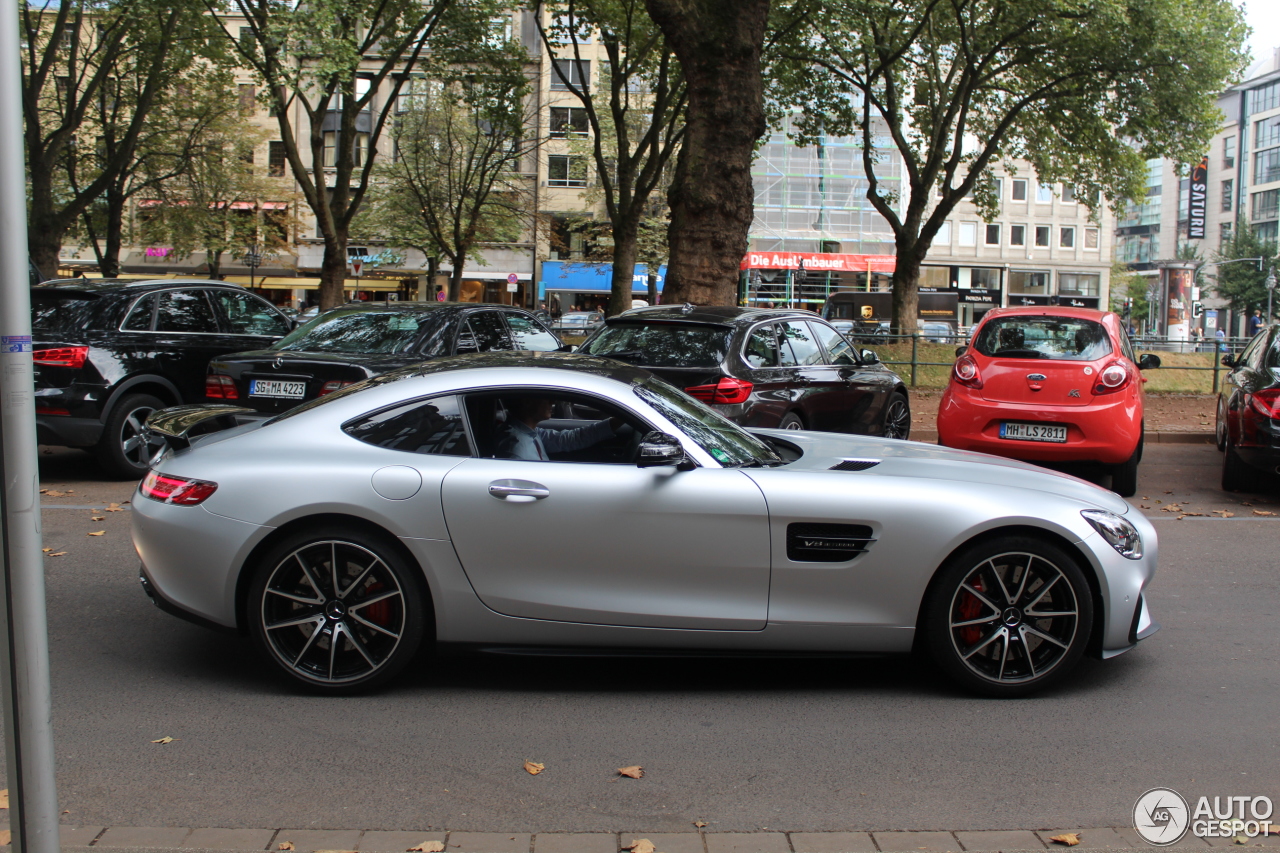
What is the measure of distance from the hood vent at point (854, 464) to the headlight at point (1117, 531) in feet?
2.85

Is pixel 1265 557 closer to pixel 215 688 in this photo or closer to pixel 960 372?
pixel 960 372

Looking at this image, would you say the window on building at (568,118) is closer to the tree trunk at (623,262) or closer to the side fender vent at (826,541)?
the tree trunk at (623,262)

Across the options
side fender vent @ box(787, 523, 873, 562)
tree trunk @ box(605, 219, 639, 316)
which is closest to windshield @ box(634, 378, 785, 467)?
side fender vent @ box(787, 523, 873, 562)

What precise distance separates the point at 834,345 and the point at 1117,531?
632 cm

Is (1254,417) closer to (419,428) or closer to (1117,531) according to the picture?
(1117,531)

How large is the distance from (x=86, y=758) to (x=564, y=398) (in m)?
2.21

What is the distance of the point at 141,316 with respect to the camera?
990 cm

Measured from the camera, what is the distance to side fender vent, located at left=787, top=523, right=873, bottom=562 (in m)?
4.39

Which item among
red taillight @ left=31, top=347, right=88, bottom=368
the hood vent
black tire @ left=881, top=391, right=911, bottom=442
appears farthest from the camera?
black tire @ left=881, top=391, right=911, bottom=442

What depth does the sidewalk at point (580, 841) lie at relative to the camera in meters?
3.23

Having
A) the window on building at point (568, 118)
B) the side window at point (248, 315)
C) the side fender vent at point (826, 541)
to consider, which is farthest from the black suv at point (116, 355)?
the window on building at point (568, 118)

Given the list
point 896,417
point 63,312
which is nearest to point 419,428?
point 63,312

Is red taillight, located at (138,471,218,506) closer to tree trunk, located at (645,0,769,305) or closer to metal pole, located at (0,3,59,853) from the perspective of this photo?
metal pole, located at (0,3,59,853)

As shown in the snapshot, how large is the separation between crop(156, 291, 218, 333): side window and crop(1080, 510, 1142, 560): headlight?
27.3 feet
